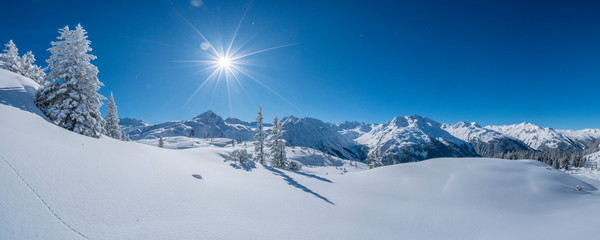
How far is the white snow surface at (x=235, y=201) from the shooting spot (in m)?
4.80

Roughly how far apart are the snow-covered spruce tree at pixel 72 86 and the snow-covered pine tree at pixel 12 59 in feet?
65.4

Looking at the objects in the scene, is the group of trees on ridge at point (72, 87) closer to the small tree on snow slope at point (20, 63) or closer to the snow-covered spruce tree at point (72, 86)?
the snow-covered spruce tree at point (72, 86)

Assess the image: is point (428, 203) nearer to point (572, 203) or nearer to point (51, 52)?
point (572, 203)

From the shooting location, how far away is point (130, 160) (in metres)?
9.54

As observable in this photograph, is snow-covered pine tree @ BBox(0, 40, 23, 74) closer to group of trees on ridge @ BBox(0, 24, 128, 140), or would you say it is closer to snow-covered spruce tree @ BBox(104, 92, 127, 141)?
snow-covered spruce tree @ BBox(104, 92, 127, 141)

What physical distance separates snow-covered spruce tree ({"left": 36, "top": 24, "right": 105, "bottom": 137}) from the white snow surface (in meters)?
1.35

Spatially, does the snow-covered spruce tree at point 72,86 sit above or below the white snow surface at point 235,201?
above

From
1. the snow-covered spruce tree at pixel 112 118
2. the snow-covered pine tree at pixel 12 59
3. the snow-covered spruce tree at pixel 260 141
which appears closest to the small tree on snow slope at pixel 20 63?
the snow-covered pine tree at pixel 12 59

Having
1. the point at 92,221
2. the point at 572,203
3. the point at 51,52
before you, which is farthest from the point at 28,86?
the point at 572,203

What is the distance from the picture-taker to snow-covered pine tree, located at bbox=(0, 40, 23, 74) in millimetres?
26825

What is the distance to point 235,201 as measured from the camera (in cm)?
859

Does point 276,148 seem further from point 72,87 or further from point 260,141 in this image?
point 72,87

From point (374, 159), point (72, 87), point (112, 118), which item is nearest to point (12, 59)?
point (112, 118)

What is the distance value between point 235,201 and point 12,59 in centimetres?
4176
